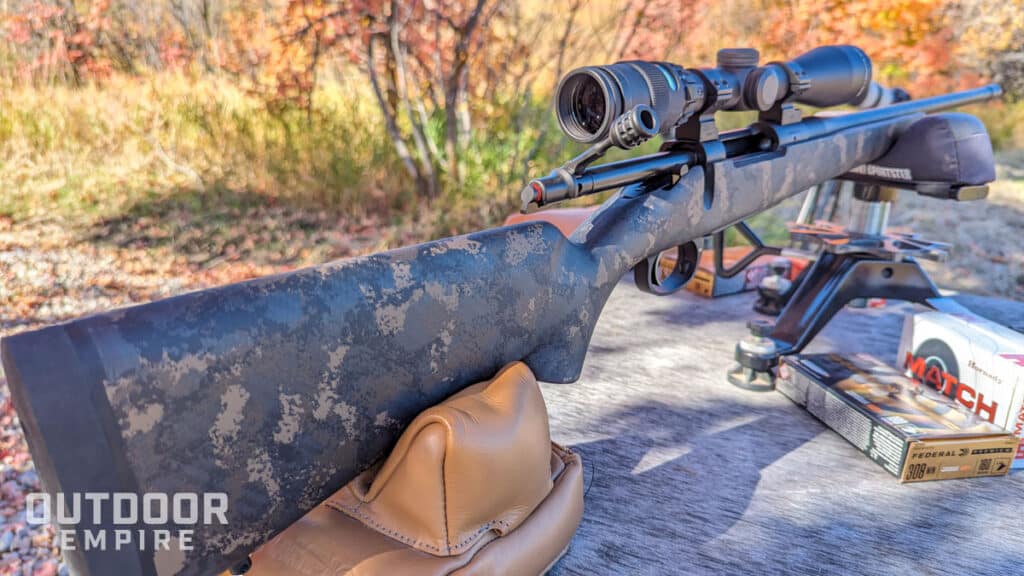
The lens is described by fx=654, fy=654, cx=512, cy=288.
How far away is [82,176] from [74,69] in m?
1.39

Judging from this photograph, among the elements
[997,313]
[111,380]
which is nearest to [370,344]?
[111,380]

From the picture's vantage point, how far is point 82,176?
4289mm

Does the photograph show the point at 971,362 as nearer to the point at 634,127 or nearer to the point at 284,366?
the point at 634,127

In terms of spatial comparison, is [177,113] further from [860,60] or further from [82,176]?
[860,60]

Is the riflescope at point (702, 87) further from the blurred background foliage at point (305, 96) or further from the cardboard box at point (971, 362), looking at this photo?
the blurred background foliage at point (305, 96)

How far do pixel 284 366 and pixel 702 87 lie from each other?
95 centimetres

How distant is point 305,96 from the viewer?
15.9 ft

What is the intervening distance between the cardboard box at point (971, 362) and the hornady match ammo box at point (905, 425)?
0.06m

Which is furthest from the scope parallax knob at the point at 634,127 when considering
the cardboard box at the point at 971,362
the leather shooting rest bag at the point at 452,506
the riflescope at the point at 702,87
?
the cardboard box at the point at 971,362

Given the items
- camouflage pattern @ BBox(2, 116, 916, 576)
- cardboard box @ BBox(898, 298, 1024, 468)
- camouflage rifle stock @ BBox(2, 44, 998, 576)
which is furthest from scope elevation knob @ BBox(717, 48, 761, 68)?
cardboard box @ BBox(898, 298, 1024, 468)

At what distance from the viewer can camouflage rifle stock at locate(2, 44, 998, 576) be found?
59cm
